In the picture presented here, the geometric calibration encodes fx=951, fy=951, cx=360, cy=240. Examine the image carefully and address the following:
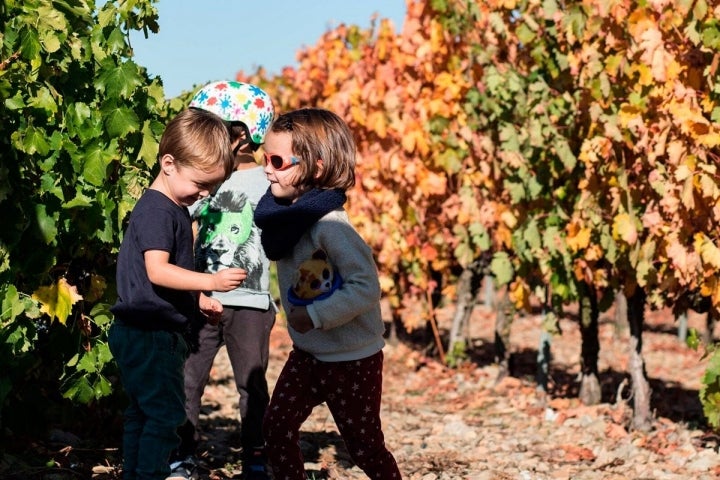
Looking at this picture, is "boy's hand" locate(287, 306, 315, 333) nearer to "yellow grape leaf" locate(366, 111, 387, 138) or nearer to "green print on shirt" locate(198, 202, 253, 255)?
"green print on shirt" locate(198, 202, 253, 255)

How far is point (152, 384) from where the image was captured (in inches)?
124

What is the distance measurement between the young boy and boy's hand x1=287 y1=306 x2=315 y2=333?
1.07ft

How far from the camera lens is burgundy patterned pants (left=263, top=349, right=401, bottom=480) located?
319cm

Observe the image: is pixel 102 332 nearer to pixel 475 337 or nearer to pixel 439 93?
pixel 439 93

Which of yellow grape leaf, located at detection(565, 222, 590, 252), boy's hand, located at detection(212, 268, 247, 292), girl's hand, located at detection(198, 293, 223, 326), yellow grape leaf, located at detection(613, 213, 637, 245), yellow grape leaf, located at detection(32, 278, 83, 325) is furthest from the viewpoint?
yellow grape leaf, located at detection(565, 222, 590, 252)

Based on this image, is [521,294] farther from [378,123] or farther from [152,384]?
[152,384]

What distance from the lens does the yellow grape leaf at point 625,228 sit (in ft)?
17.8

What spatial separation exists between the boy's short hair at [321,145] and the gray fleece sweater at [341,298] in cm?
12

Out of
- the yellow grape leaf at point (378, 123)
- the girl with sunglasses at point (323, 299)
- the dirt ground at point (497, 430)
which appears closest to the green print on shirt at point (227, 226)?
the girl with sunglasses at point (323, 299)

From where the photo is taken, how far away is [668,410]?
23.4 feet

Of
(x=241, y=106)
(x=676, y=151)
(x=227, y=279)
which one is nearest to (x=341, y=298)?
(x=227, y=279)

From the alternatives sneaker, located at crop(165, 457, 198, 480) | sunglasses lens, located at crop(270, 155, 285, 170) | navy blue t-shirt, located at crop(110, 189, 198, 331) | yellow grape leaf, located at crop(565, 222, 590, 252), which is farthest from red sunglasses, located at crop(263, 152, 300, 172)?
yellow grape leaf, located at crop(565, 222, 590, 252)

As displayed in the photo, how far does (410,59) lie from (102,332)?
17.4 ft

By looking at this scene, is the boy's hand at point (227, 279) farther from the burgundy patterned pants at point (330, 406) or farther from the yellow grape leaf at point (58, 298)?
the yellow grape leaf at point (58, 298)
